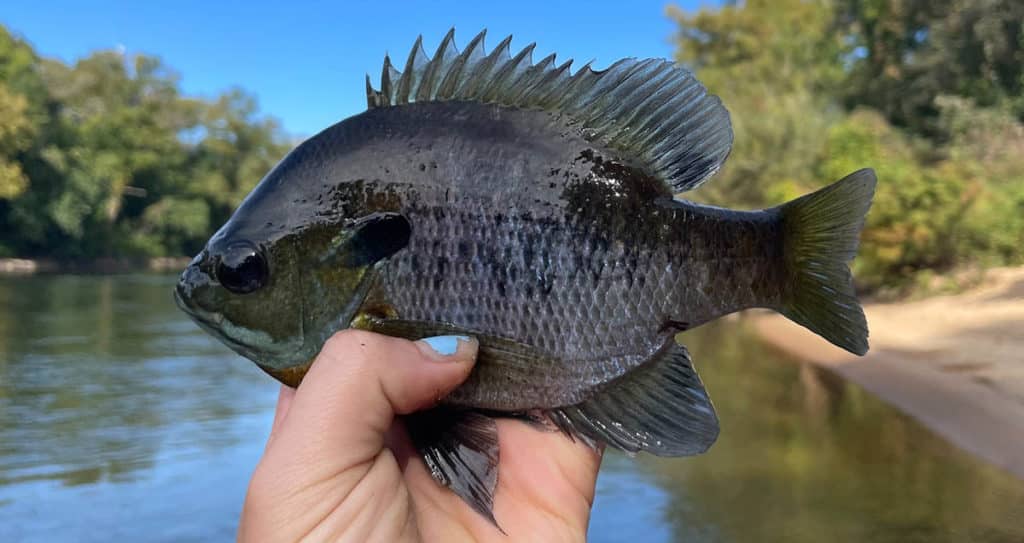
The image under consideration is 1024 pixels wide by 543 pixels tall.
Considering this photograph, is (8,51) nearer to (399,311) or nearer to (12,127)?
(12,127)

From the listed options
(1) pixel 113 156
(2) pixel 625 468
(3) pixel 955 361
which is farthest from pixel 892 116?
(1) pixel 113 156

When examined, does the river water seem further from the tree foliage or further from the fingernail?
the tree foliage

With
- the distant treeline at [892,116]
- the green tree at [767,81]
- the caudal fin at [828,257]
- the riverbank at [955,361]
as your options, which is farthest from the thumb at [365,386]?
the distant treeline at [892,116]

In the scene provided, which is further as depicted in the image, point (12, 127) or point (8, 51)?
A: point (8, 51)

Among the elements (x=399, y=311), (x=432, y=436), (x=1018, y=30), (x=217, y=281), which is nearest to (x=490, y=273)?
(x=399, y=311)

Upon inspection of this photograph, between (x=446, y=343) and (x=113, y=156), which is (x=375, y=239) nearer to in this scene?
(x=446, y=343)

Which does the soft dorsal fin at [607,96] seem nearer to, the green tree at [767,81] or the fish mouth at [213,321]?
the fish mouth at [213,321]
